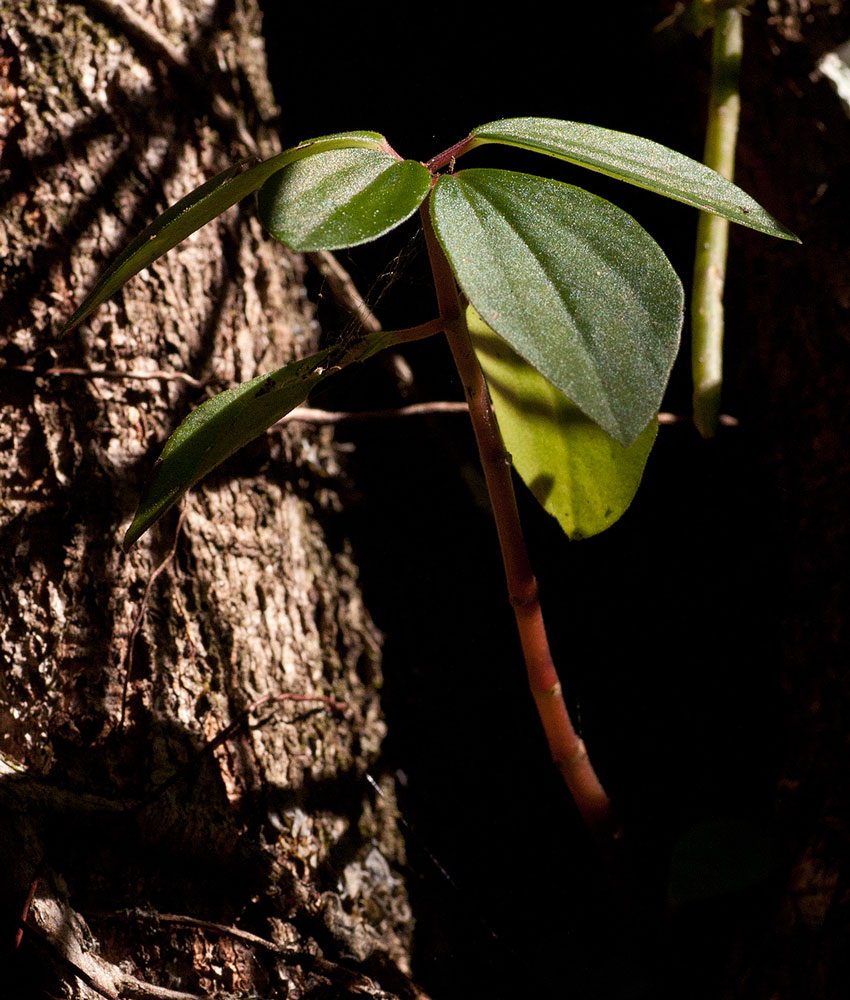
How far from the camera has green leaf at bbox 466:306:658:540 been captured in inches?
24.6

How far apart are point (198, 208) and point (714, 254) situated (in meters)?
0.68

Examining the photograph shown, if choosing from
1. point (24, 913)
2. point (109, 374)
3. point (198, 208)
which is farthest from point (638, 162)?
point (24, 913)

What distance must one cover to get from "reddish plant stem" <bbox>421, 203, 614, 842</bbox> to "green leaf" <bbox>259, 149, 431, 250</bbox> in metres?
0.06

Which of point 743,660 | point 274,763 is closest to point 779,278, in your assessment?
point 743,660

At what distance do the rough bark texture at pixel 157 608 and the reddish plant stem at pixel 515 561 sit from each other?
266 mm

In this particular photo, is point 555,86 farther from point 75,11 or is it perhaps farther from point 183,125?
point 75,11

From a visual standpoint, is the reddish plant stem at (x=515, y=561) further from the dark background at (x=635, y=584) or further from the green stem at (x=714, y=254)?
the green stem at (x=714, y=254)

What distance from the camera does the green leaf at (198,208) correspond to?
0.50 metres

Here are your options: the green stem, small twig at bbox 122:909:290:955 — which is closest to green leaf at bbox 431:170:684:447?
the green stem

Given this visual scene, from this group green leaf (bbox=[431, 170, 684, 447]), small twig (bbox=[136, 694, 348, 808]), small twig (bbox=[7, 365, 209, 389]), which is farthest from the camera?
small twig (bbox=[7, 365, 209, 389])

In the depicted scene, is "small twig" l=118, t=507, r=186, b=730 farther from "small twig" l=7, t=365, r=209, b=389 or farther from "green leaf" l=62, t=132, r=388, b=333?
"green leaf" l=62, t=132, r=388, b=333

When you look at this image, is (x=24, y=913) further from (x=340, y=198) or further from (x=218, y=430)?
(x=340, y=198)

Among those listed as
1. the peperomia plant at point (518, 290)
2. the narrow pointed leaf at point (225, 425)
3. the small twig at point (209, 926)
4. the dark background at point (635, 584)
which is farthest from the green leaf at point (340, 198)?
the small twig at point (209, 926)

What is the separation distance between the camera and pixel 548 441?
2.10ft
